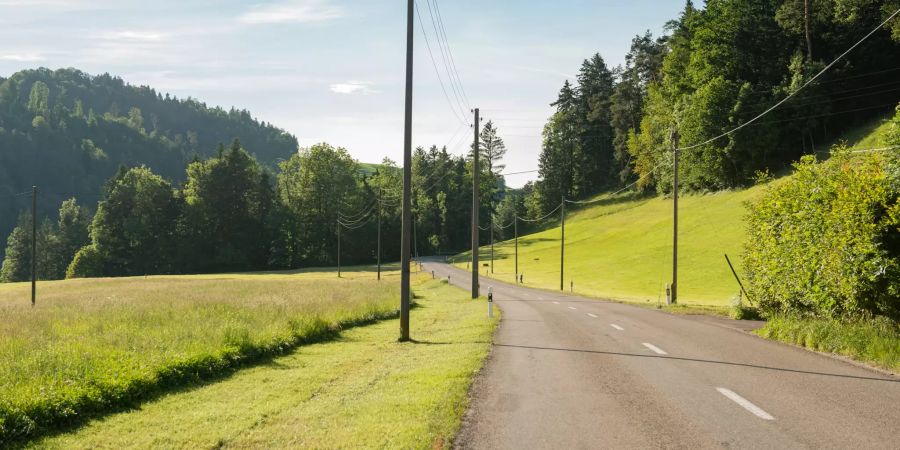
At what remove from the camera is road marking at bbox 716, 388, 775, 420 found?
8.45 metres

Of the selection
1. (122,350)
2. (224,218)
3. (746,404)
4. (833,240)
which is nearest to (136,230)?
(224,218)

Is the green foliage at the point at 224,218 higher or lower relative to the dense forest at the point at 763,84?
lower

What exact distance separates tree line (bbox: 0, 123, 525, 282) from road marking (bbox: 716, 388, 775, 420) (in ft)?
325

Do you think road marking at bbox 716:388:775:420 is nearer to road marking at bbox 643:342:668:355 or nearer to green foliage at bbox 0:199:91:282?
road marking at bbox 643:342:668:355

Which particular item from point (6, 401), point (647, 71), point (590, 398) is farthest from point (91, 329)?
point (647, 71)

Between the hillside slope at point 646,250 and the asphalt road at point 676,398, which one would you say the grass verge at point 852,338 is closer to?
the asphalt road at point 676,398

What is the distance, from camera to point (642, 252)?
7244cm

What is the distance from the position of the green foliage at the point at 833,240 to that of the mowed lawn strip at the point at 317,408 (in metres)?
8.40

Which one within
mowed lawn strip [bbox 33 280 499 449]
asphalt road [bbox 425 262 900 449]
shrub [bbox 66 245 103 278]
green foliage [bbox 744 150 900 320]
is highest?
green foliage [bbox 744 150 900 320]

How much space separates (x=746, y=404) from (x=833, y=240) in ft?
26.8

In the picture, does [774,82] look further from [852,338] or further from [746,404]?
[746,404]

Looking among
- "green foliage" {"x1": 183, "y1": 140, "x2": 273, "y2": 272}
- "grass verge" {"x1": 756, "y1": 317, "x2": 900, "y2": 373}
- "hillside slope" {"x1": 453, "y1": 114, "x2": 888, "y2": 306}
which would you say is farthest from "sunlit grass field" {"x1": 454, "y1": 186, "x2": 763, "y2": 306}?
"green foliage" {"x1": 183, "y1": 140, "x2": 273, "y2": 272}

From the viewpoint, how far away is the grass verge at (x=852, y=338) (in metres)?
12.7

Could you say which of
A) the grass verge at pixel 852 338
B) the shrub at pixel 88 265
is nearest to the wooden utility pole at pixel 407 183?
the grass verge at pixel 852 338
